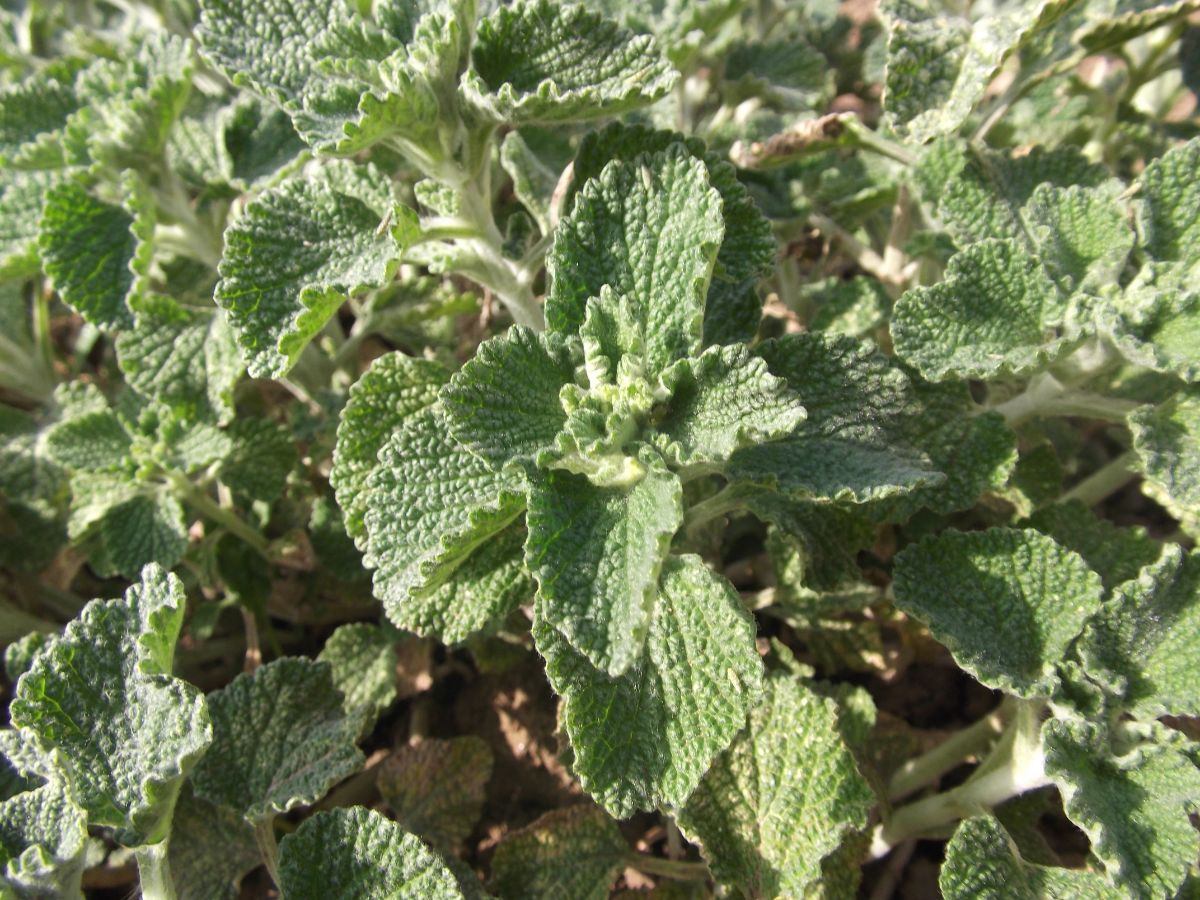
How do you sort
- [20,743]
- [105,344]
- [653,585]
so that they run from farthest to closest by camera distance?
1. [105,344]
2. [20,743]
3. [653,585]

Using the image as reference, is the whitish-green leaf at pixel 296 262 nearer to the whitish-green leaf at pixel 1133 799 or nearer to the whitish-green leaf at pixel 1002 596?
the whitish-green leaf at pixel 1002 596

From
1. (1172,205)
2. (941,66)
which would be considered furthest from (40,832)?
(1172,205)

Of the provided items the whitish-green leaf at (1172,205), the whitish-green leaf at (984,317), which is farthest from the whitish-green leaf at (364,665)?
the whitish-green leaf at (1172,205)

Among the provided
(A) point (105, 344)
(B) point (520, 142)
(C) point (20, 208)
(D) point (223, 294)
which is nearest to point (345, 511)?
(D) point (223, 294)

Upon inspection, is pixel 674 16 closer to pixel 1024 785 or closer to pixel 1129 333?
pixel 1129 333

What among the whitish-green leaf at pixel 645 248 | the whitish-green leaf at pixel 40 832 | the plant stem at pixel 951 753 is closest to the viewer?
the whitish-green leaf at pixel 40 832

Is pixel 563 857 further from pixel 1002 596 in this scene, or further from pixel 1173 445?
pixel 1173 445

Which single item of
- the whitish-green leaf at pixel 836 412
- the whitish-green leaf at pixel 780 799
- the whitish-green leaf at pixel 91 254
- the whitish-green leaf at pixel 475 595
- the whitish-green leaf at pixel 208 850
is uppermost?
the whitish-green leaf at pixel 91 254
